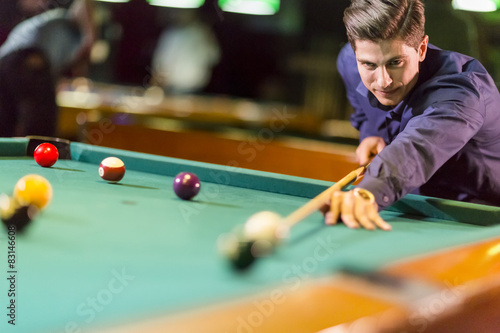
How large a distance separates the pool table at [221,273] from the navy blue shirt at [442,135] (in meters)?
0.19

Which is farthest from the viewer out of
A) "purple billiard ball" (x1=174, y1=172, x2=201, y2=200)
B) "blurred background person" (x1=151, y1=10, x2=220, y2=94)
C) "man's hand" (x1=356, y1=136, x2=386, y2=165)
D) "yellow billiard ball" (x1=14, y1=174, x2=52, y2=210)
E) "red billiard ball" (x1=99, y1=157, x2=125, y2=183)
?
"blurred background person" (x1=151, y1=10, x2=220, y2=94)

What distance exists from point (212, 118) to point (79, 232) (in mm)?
4756

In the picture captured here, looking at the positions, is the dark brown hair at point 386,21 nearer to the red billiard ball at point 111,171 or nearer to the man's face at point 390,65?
the man's face at point 390,65

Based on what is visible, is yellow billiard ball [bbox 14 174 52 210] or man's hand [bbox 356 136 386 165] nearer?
yellow billiard ball [bbox 14 174 52 210]

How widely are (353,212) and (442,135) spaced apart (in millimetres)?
635

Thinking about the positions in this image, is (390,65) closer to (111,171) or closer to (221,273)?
(111,171)

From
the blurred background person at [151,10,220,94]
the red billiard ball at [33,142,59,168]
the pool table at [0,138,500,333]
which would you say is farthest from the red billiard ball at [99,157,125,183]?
the blurred background person at [151,10,220,94]

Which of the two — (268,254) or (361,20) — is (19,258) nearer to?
(268,254)

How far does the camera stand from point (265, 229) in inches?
47.0

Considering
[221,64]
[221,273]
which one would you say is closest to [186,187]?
[221,273]

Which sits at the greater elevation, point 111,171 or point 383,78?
point 383,78

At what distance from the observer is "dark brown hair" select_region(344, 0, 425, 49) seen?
2.29 m

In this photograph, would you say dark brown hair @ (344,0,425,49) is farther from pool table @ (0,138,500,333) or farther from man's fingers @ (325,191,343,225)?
man's fingers @ (325,191,343,225)

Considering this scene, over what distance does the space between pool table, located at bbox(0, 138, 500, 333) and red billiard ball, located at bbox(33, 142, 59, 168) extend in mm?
494
